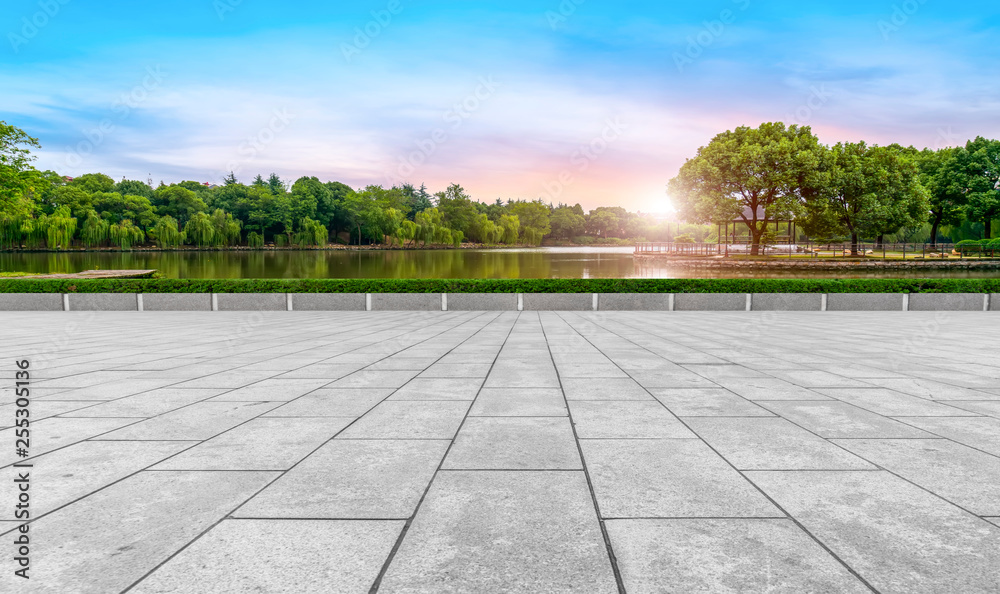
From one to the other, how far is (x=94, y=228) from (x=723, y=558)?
348 ft

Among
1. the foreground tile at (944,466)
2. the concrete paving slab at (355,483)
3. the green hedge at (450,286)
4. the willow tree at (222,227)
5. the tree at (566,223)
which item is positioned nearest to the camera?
the concrete paving slab at (355,483)

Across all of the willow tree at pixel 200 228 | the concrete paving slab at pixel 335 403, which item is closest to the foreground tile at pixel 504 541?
the concrete paving slab at pixel 335 403

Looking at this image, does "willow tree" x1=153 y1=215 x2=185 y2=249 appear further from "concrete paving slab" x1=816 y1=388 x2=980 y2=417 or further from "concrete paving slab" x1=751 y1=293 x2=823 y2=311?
"concrete paving slab" x1=816 y1=388 x2=980 y2=417

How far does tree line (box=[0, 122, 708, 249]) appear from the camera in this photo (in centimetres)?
8312

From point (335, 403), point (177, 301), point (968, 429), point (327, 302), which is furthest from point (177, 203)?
point (968, 429)

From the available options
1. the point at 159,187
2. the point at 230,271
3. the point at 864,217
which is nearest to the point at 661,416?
the point at 864,217

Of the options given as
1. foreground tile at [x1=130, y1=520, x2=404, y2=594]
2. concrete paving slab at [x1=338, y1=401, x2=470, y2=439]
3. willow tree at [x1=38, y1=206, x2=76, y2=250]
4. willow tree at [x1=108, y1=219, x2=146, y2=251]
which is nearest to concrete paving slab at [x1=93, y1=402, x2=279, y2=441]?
concrete paving slab at [x1=338, y1=401, x2=470, y2=439]

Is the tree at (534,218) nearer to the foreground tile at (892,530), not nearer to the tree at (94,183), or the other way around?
the tree at (94,183)

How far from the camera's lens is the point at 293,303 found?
1980 cm

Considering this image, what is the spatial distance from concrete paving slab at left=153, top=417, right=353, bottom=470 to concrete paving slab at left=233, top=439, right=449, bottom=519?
23 cm

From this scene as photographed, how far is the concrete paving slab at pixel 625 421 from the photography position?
496cm

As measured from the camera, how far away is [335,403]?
6.23m

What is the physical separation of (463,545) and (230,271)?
59.6m

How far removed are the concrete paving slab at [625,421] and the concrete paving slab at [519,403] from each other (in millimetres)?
233
